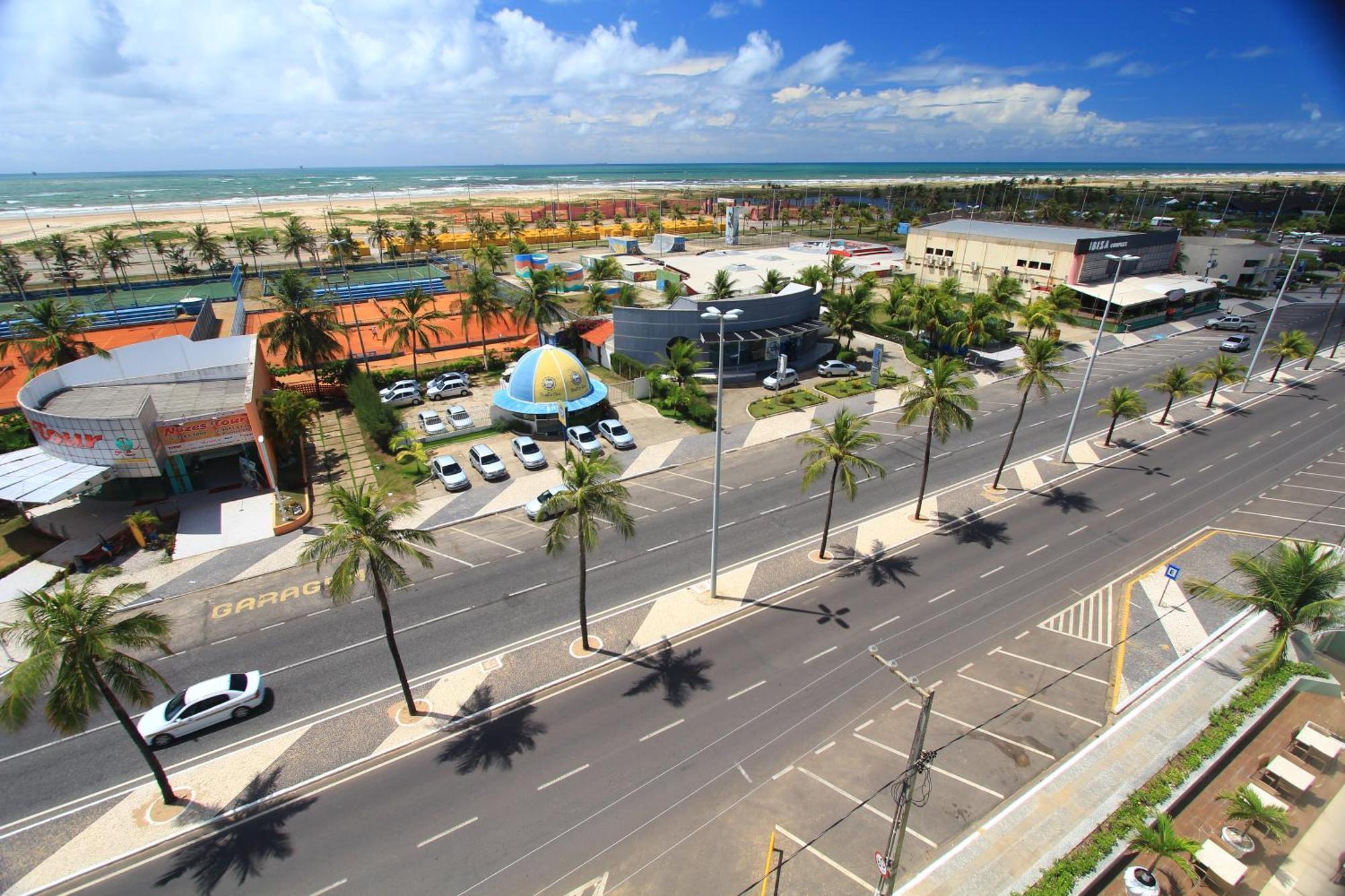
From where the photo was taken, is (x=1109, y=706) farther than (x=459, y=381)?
No

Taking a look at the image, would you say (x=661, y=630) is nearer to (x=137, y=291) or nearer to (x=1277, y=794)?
(x=1277, y=794)

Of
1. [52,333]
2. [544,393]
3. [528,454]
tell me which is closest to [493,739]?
[528,454]

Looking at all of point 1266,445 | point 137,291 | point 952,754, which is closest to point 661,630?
point 952,754

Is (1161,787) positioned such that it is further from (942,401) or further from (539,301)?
(539,301)

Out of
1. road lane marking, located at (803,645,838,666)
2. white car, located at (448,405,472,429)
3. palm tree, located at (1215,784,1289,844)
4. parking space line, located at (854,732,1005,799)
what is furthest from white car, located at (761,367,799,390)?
palm tree, located at (1215,784,1289,844)

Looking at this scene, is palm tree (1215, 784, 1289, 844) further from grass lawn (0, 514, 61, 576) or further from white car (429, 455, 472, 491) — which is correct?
grass lawn (0, 514, 61, 576)
